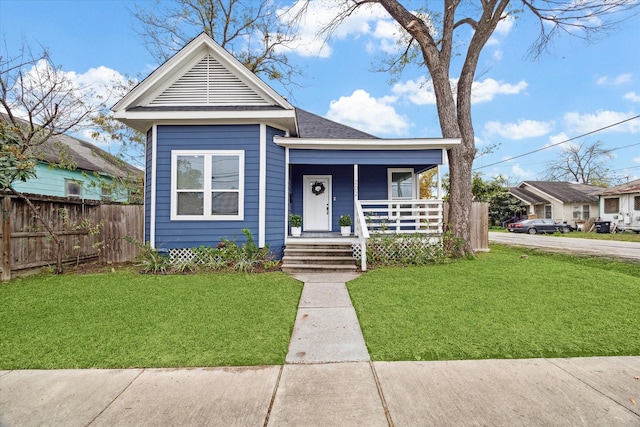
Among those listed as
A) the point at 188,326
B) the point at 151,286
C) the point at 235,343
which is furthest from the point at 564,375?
the point at 151,286

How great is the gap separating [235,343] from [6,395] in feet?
5.73

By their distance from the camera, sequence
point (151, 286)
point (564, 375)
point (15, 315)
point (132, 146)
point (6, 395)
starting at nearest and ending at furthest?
point (6, 395) < point (564, 375) < point (15, 315) < point (151, 286) < point (132, 146)

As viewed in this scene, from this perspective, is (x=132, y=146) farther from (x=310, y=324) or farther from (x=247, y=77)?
(x=310, y=324)

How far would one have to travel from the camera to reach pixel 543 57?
1133 cm

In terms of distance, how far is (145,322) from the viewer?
3.72m

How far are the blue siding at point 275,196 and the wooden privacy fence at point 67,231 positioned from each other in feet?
11.9

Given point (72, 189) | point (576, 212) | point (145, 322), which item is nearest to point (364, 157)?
point (145, 322)

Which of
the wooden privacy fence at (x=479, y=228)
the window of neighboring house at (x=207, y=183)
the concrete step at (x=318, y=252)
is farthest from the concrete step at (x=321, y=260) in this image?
the wooden privacy fence at (x=479, y=228)

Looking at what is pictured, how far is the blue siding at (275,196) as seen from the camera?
301 inches

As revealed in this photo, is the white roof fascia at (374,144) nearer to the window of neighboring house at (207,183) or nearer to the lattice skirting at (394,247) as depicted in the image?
the window of neighboring house at (207,183)

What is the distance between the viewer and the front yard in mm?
2924

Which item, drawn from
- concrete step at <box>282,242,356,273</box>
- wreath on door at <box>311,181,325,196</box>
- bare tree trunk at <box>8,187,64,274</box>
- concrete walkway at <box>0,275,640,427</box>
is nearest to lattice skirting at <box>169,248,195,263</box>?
bare tree trunk at <box>8,187,64,274</box>

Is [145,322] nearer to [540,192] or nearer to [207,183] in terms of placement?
[207,183]

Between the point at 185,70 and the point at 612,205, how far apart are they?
104 feet
